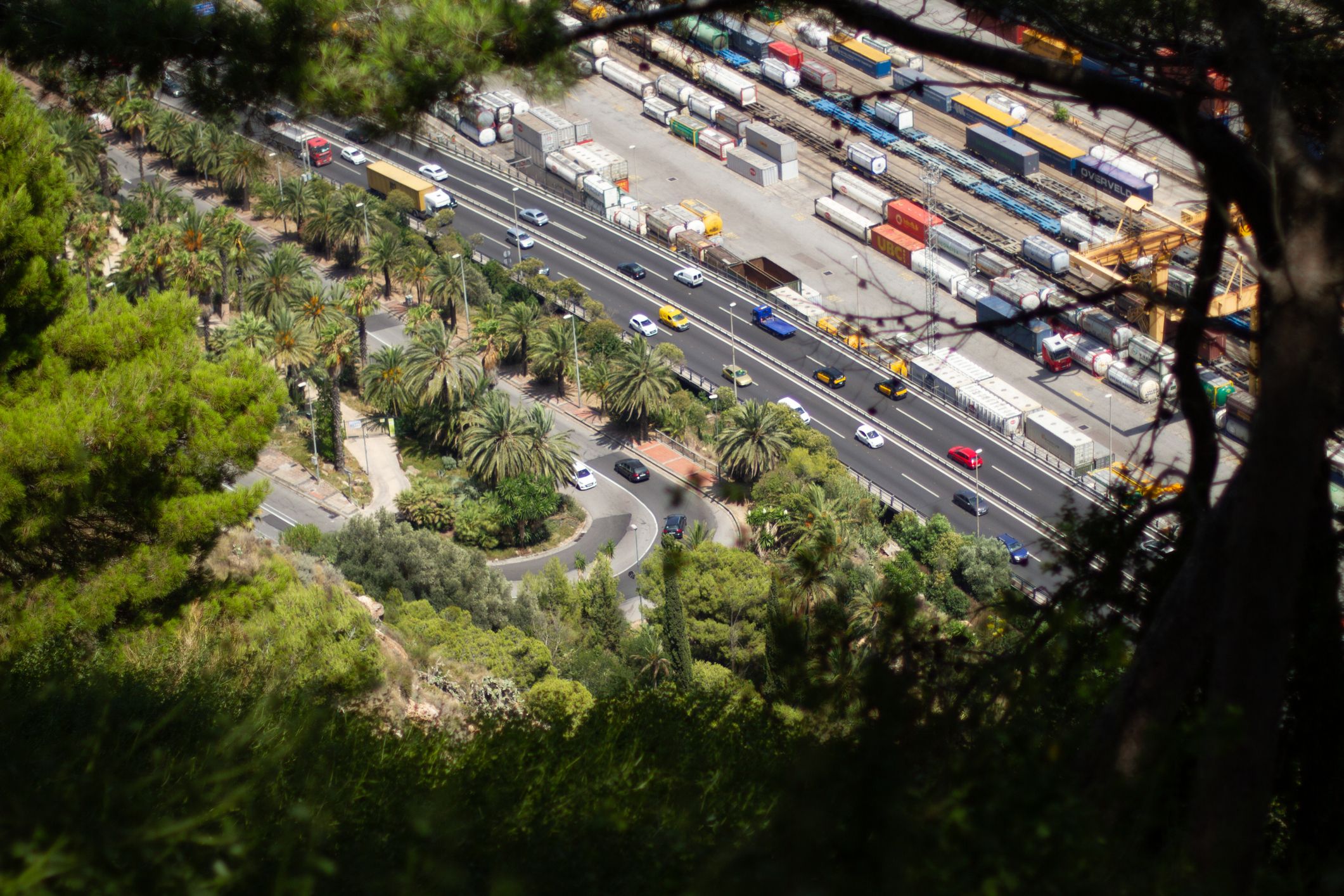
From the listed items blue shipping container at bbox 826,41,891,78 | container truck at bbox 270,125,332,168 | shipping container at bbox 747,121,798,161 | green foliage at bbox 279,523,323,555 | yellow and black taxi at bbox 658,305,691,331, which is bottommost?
green foliage at bbox 279,523,323,555

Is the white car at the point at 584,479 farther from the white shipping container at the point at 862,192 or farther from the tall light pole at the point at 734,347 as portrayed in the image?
the white shipping container at the point at 862,192

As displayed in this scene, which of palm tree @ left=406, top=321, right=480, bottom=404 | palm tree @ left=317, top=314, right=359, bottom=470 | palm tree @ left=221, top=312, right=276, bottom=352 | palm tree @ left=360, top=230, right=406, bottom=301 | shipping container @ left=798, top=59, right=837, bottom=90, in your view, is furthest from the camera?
shipping container @ left=798, top=59, right=837, bottom=90

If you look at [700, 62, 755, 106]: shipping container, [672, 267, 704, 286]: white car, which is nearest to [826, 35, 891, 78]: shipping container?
[700, 62, 755, 106]: shipping container

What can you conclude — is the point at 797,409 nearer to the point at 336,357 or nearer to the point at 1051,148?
the point at 336,357

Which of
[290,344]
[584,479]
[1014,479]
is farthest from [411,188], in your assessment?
[1014,479]

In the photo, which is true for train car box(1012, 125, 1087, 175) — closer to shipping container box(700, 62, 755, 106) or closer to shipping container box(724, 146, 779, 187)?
shipping container box(724, 146, 779, 187)

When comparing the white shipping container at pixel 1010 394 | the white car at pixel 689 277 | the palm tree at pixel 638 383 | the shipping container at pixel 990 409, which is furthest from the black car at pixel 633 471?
the white shipping container at pixel 1010 394

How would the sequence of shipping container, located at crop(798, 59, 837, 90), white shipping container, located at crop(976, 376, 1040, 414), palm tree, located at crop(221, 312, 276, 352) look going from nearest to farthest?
palm tree, located at crop(221, 312, 276, 352)
white shipping container, located at crop(976, 376, 1040, 414)
shipping container, located at crop(798, 59, 837, 90)

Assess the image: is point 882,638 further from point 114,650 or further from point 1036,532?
point 1036,532
